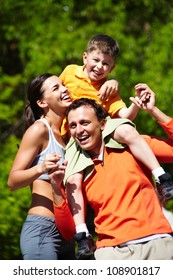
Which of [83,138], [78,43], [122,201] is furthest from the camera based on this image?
[78,43]

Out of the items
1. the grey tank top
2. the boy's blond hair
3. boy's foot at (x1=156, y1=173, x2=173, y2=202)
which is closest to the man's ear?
the grey tank top

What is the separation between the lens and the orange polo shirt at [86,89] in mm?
4723

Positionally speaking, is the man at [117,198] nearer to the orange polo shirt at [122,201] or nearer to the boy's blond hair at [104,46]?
the orange polo shirt at [122,201]

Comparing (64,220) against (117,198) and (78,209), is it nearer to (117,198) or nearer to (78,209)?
(78,209)

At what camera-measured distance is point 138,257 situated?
13.3 feet

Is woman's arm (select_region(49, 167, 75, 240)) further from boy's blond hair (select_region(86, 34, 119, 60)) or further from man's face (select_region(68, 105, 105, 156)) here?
boy's blond hair (select_region(86, 34, 119, 60))

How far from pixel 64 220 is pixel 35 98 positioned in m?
0.82

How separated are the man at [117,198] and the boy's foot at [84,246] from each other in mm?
37

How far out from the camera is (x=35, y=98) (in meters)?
4.75

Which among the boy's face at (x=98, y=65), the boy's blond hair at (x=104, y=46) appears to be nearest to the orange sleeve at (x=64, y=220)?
the boy's face at (x=98, y=65)

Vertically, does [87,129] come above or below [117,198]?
above

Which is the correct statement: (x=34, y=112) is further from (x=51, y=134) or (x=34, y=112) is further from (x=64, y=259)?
(x=64, y=259)

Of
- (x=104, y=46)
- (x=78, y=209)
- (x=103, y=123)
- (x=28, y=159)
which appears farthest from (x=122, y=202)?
(x=104, y=46)

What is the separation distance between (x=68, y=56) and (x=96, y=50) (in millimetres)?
7178
